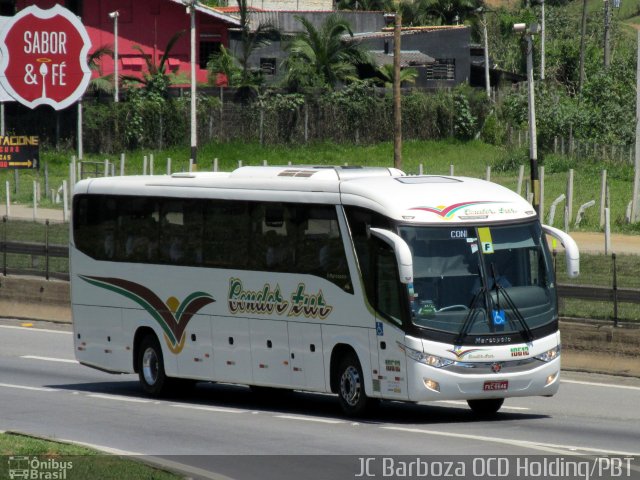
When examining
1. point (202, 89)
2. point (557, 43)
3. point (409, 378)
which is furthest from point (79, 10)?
point (409, 378)

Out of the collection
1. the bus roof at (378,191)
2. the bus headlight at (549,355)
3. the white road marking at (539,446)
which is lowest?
the white road marking at (539,446)

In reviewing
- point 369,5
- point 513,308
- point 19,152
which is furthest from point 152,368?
point 369,5

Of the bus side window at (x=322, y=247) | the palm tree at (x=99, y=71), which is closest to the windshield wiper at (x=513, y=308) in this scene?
the bus side window at (x=322, y=247)

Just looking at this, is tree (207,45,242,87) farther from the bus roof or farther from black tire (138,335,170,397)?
the bus roof

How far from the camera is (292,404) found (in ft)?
64.6

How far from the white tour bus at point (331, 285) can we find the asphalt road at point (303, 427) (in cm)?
58

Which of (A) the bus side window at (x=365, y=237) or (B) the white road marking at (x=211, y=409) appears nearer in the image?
(A) the bus side window at (x=365, y=237)

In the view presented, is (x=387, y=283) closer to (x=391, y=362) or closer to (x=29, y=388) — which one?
(x=391, y=362)

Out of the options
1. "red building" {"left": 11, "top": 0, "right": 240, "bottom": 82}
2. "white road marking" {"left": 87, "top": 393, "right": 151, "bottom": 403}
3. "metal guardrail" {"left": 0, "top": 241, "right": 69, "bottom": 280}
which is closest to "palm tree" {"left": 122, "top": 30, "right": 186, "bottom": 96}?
"red building" {"left": 11, "top": 0, "right": 240, "bottom": 82}

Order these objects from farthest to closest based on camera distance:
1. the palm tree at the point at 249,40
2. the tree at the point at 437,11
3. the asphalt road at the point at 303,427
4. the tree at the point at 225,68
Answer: the tree at the point at 437,11 < the tree at the point at 225,68 < the palm tree at the point at 249,40 < the asphalt road at the point at 303,427

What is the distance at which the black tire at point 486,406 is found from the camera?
1773 cm

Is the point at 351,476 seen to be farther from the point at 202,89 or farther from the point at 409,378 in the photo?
the point at 202,89

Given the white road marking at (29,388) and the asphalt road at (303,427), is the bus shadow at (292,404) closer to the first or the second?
the asphalt road at (303,427)

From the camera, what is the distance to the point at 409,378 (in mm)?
16453
